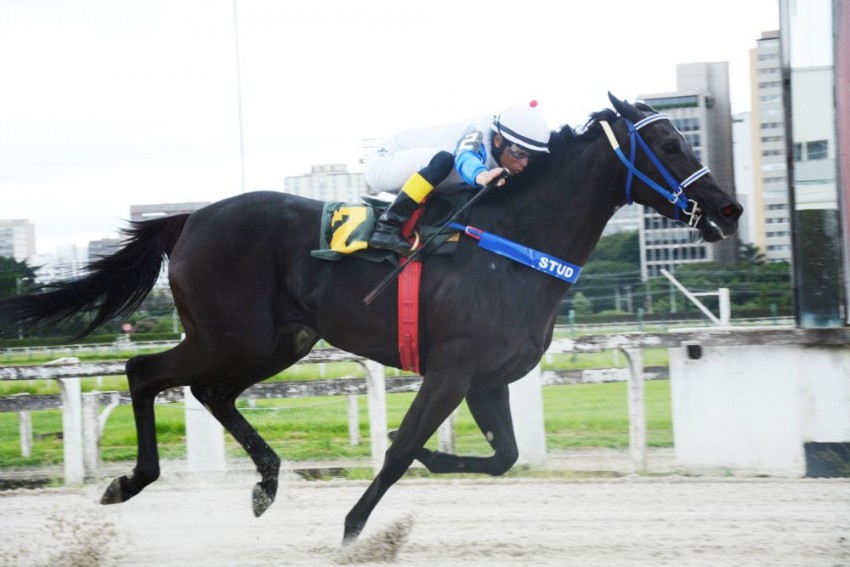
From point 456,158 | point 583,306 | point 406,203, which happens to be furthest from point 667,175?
point 583,306

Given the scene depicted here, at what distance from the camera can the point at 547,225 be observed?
464 centimetres

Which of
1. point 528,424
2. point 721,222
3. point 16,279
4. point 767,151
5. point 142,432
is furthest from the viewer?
point 767,151

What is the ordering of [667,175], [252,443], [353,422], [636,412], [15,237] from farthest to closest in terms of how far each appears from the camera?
[15,237] → [353,422] → [636,412] → [252,443] → [667,175]

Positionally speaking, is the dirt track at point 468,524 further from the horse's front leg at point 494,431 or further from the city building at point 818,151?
the city building at point 818,151

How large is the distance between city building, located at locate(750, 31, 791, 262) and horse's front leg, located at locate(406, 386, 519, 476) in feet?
95.7

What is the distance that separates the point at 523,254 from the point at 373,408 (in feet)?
10.1

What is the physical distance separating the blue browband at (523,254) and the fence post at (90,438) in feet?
13.9

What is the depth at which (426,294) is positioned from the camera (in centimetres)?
455

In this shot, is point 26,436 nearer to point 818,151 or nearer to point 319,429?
point 319,429

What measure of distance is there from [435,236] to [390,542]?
1.47 meters

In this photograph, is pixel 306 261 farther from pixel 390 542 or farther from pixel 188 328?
pixel 390 542

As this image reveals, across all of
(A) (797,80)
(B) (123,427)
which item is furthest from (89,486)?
(A) (797,80)

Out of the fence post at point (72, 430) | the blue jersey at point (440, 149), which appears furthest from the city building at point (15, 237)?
the blue jersey at point (440, 149)

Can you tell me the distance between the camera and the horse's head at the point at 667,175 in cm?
443
